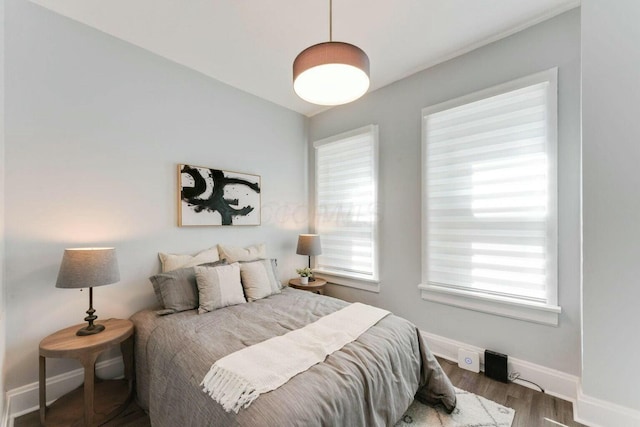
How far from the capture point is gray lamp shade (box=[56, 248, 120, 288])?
176 centimetres

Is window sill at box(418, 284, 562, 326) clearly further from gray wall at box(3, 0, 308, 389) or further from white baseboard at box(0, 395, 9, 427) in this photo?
white baseboard at box(0, 395, 9, 427)

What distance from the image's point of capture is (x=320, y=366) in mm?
1401

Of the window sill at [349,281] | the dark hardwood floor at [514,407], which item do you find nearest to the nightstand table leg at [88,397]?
the dark hardwood floor at [514,407]

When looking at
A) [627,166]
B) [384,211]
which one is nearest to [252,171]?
[384,211]

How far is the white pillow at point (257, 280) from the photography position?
100 inches

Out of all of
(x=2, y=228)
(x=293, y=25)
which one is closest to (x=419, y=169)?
(x=293, y=25)

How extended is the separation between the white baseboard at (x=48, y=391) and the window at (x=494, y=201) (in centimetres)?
293

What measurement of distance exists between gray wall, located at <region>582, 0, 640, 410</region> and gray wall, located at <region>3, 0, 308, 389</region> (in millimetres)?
3106

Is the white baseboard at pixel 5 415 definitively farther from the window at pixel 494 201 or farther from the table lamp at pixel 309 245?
the window at pixel 494 201

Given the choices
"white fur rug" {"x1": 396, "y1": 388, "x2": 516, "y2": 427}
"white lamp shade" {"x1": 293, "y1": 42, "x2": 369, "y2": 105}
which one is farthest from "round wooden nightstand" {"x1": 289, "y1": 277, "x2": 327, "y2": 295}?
"white lamp shade" {"x1": 293, "y1": 42, "x2": 369, "y2": 105}

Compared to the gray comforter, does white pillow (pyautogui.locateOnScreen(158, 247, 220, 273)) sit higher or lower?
higher

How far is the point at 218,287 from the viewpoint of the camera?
2293 millimetres

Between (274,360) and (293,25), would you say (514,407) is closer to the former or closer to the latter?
(274,360)

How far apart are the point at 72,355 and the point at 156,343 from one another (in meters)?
0.46
